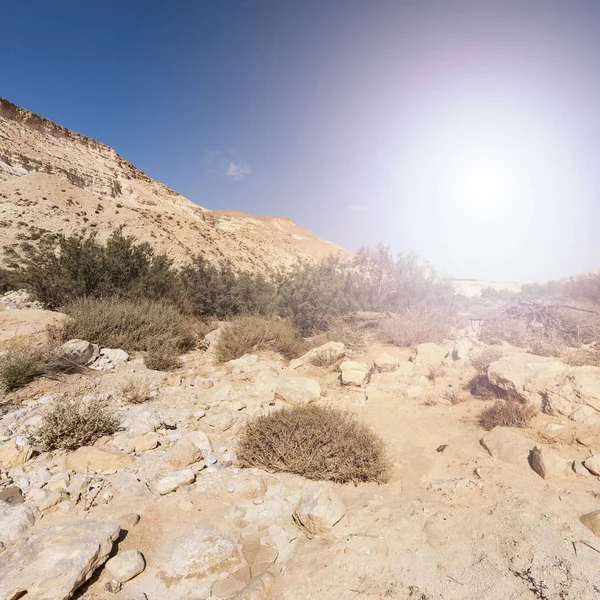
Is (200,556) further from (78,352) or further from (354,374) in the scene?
(78,352)

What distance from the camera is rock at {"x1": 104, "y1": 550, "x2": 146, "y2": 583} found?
1.85 meters

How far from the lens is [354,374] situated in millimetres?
5109

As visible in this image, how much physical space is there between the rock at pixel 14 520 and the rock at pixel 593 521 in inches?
147

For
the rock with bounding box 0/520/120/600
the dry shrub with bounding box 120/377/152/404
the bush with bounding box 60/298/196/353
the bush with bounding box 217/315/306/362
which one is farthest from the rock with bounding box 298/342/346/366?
the rock with bounding box 0/520/120/600

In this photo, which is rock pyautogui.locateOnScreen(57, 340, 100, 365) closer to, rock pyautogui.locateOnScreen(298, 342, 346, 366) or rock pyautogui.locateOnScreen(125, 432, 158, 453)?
rock pyautogui.locateOnScreen(125, 432, 158, 453)

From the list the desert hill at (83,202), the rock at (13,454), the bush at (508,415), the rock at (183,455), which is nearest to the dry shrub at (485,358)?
the bush at (508,415)

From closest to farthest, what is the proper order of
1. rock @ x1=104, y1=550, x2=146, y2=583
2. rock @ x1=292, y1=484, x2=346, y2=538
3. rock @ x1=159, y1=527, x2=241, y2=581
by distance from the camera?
rock @ x1=104, y1=550, x2=146, y2=583 < rock @ x1=159, y1=527, x2=241, y2=581 < rock @ x1=292, y1=484, x2=346, y2=538

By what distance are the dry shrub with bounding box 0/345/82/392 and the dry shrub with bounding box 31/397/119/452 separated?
41.2 inches

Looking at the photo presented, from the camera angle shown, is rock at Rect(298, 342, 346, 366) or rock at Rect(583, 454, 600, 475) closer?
rock at Rect(583, 454, 600, 475)

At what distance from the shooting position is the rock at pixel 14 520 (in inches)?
78.2

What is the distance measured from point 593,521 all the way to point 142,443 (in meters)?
3.76

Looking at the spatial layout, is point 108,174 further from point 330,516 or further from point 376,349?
point 330,516

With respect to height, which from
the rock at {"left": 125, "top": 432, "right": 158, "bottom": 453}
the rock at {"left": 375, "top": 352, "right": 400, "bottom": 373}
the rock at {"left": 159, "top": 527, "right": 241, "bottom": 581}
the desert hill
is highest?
the desert hill

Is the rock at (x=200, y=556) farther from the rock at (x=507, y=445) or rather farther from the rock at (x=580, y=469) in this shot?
the rock at (x=580, y=469)
